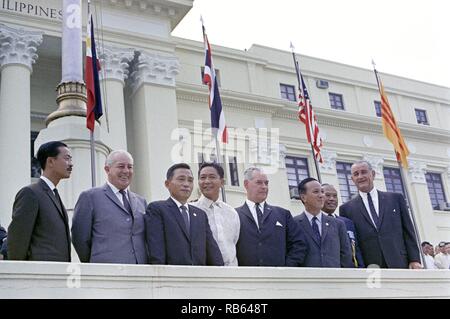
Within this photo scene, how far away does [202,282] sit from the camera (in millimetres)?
3369

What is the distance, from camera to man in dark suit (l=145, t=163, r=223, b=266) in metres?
4.03

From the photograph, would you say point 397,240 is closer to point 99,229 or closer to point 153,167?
point 99,229

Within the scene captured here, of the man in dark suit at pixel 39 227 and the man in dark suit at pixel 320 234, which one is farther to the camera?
the man in dark suit at pixel 320 234

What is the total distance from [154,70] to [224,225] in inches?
540

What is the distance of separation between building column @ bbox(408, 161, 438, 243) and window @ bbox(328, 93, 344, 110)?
4170 millimetres

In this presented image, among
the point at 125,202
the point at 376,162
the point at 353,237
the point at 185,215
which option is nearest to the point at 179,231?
the point at 185,215

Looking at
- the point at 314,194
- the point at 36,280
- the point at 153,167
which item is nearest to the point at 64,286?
the point at 36,280

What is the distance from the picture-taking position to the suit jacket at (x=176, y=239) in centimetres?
402

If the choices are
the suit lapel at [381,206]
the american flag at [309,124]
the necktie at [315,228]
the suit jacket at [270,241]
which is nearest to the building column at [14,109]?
the american flag at [309,124]

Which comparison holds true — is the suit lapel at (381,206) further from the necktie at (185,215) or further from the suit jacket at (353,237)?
the necktie at (185,215)

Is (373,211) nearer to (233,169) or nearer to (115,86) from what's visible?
(115,86)

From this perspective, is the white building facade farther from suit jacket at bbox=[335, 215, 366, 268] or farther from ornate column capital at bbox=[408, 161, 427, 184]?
suit jacket at bbox=[335, 215, 366, 268]

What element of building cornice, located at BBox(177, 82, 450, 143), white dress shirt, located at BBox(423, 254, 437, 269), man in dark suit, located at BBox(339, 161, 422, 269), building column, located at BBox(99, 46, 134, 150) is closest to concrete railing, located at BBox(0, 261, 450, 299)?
man in dark suit, located at BBox(339, 161, 422, 269)

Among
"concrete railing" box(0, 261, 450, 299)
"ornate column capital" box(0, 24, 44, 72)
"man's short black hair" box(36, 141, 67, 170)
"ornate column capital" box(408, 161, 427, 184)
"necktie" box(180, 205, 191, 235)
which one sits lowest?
"concrete railing" box(0, 261, 450, 299)
